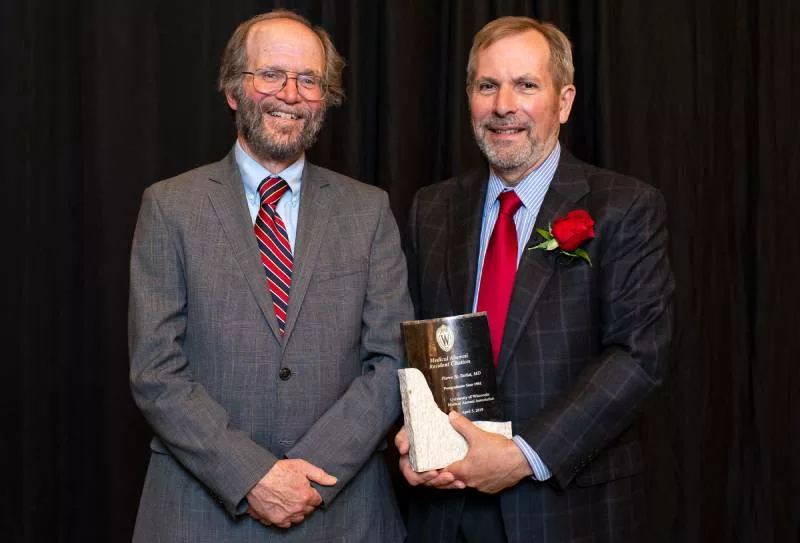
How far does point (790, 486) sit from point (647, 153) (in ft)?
4.63

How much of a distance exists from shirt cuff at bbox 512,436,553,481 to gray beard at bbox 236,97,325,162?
92cm

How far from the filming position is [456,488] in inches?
91.3

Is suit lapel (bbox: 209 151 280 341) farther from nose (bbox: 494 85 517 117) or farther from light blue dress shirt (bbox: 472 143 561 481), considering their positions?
nose (bbox: 494 85 517 117)

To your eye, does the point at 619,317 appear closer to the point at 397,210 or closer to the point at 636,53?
the point at 397,210

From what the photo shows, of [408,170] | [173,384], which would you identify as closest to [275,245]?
[173,384]

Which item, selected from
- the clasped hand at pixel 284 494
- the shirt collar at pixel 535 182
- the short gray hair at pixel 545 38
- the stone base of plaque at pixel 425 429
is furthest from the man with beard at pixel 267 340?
the short gray hair at pixel 545 38

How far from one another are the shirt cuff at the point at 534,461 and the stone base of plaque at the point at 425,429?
152 mm

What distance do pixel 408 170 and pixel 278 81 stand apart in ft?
3.63

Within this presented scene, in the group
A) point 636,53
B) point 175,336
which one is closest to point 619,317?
point 175,336

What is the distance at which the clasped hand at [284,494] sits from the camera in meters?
2.13

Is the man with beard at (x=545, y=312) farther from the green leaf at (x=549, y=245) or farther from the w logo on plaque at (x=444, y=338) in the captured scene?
the w logo on plaque at (x=444, y=338)

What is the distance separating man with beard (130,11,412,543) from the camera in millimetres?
→ 2168

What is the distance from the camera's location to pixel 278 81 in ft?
8.01

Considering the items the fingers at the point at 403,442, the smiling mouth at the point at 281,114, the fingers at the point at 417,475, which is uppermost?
the smiling mouth at the point at 281,114
